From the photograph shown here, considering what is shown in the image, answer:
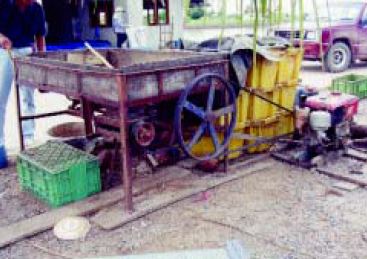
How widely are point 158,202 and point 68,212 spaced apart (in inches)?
32.8

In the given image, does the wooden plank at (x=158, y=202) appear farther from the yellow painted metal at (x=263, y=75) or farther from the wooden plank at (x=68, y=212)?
the yellow painted metal at (x=263, y=75)

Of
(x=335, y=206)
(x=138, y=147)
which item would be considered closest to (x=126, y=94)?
(x=138, y=147)

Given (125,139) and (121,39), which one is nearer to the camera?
(125,139)

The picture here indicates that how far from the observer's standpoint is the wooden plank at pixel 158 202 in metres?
4.19

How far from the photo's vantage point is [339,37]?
516 inches

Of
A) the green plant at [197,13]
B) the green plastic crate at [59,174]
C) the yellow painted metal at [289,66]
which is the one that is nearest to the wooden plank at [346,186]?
the yellow painted metal at [289,66]

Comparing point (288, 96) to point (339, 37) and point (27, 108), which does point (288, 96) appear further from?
→ point (339, 37)

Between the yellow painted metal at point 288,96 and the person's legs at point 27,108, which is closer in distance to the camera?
the yellow painted metal at point 288,96

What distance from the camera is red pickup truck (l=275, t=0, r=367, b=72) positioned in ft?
42.6

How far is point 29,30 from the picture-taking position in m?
5.98

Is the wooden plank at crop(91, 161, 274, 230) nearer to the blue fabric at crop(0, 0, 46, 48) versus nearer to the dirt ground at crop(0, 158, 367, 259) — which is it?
the dirt ground at crop(0, 158, 367, 259)

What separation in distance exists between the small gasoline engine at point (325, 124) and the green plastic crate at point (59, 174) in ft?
7.93

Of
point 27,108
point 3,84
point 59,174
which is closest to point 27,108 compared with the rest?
point 27,108

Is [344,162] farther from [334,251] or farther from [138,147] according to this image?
[138,147]
